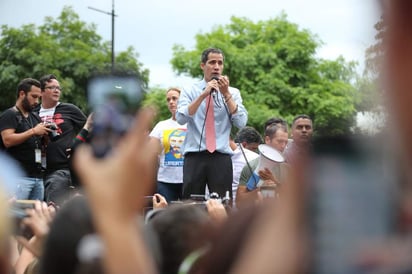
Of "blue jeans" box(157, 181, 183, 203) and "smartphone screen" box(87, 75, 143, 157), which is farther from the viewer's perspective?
"blue jeans" box(157, 181, 183, 203)

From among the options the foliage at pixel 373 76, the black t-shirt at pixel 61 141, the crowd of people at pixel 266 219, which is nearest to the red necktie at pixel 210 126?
the black t-shirt at pixel 61 141

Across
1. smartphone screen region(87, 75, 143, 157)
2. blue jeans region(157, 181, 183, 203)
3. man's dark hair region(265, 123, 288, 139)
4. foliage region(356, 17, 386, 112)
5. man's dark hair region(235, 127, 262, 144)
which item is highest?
foliage region(356, 17, 386, 112)

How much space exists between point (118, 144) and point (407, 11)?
22.8 inches

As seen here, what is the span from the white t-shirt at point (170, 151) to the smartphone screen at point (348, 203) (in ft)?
23.8

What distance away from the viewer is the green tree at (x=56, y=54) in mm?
35750

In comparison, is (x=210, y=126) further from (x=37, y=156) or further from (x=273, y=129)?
(x=37, y=156)

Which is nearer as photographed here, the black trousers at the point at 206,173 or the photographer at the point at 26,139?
the black trousers at the point at 206,173

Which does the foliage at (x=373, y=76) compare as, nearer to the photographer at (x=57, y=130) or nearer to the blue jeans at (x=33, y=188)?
the blue jeans at (x=33, y=188)

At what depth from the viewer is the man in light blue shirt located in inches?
291

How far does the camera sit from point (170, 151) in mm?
8562

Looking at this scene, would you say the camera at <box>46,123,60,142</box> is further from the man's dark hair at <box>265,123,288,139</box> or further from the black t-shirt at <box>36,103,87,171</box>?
the man's dark hair at <box>265,123,288,139</box>

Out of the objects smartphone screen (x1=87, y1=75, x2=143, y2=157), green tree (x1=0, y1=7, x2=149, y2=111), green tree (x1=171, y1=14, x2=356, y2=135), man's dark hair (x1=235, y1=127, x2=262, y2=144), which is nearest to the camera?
smartphone screen (x1=87, y1=75, x2=143, y2=157)

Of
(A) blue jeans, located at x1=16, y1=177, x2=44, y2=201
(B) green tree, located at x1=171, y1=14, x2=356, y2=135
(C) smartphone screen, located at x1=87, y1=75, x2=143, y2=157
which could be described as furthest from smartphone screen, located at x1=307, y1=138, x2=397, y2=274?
(B) green tree, located at x1=171, y1=14, x2=356, y2=135

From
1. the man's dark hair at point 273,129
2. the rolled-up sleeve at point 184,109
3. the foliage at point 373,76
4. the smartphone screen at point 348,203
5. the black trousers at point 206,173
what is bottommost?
the black trousers at point 206,173
